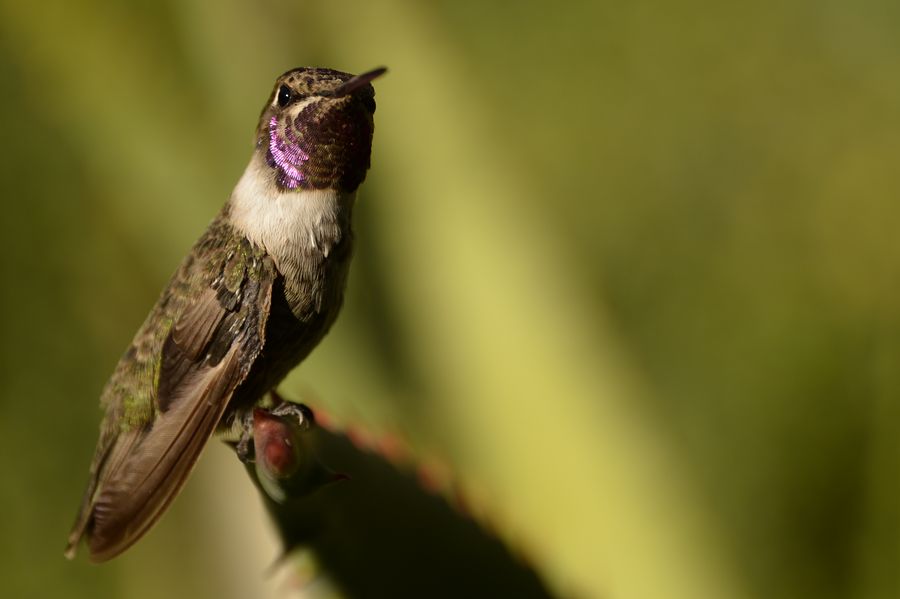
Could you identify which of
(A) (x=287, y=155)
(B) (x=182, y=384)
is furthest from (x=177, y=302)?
(A) (x=287, y=155)

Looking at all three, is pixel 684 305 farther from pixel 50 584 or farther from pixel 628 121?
pixel 50 584

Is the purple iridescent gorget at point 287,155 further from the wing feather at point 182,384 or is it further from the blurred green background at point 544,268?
the blurred green background at point 544,268

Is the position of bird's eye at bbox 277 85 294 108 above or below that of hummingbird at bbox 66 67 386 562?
above

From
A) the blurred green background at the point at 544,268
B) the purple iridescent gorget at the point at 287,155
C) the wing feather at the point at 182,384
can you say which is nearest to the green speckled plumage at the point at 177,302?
the wing feather at the point at 182,384

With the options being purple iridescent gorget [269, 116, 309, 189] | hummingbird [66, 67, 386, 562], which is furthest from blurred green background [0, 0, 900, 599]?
purple iridescent gorget [269, 116, 309, 189]

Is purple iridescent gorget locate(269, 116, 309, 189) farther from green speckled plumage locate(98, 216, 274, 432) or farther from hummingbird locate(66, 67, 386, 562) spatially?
green speckled plumage locate(98, 216, 274, 432)

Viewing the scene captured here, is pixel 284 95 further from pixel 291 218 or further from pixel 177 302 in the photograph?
pixel 177 302

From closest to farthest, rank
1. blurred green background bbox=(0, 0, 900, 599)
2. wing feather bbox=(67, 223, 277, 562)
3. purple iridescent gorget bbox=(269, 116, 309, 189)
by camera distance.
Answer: wing feather bbox=(67, 223, 277, 562) < purple iridescent gorget bbox=(269, 116, 309, 189) < blurred green background bbox=(0, 0, 900, 599)
